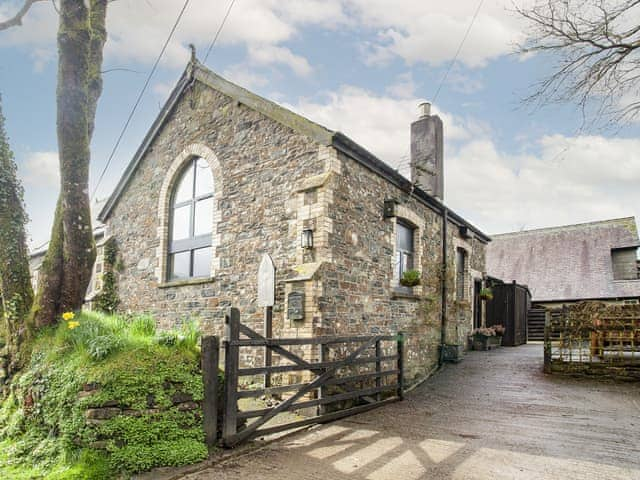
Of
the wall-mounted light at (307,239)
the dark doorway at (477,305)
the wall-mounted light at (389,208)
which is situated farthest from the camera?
the dark doorway at (477,305)

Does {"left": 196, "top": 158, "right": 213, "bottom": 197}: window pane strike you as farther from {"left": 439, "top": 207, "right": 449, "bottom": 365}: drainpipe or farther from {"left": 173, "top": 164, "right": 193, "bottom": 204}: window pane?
{"left": 439, "top": 207, "right": 449, "bottom": 365}: drainpipe

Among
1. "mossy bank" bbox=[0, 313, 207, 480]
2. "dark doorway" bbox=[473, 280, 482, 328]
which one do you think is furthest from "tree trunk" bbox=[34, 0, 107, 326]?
"dark doorway" bbox=[473, 280, 482, 328]

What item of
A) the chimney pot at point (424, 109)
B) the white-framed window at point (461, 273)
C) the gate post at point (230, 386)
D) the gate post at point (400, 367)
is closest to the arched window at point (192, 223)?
the gate post at point (400, 367)

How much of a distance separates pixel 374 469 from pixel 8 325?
19.4 ft

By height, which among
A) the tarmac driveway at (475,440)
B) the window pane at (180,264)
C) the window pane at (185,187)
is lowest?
the tarmac driveway at (475,440)

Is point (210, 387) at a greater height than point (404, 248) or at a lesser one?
lesser

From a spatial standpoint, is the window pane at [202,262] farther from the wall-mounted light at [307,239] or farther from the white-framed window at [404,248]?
the white-framed window at [404,248]

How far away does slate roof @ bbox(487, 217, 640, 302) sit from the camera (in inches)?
834

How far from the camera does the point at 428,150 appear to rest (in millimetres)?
12984

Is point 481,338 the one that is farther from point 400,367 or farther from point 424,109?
point 424,109

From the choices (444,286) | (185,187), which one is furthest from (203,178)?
(444,286)

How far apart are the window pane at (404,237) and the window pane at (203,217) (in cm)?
409

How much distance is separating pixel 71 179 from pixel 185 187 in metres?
3.97

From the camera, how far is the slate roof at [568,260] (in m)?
21.2
